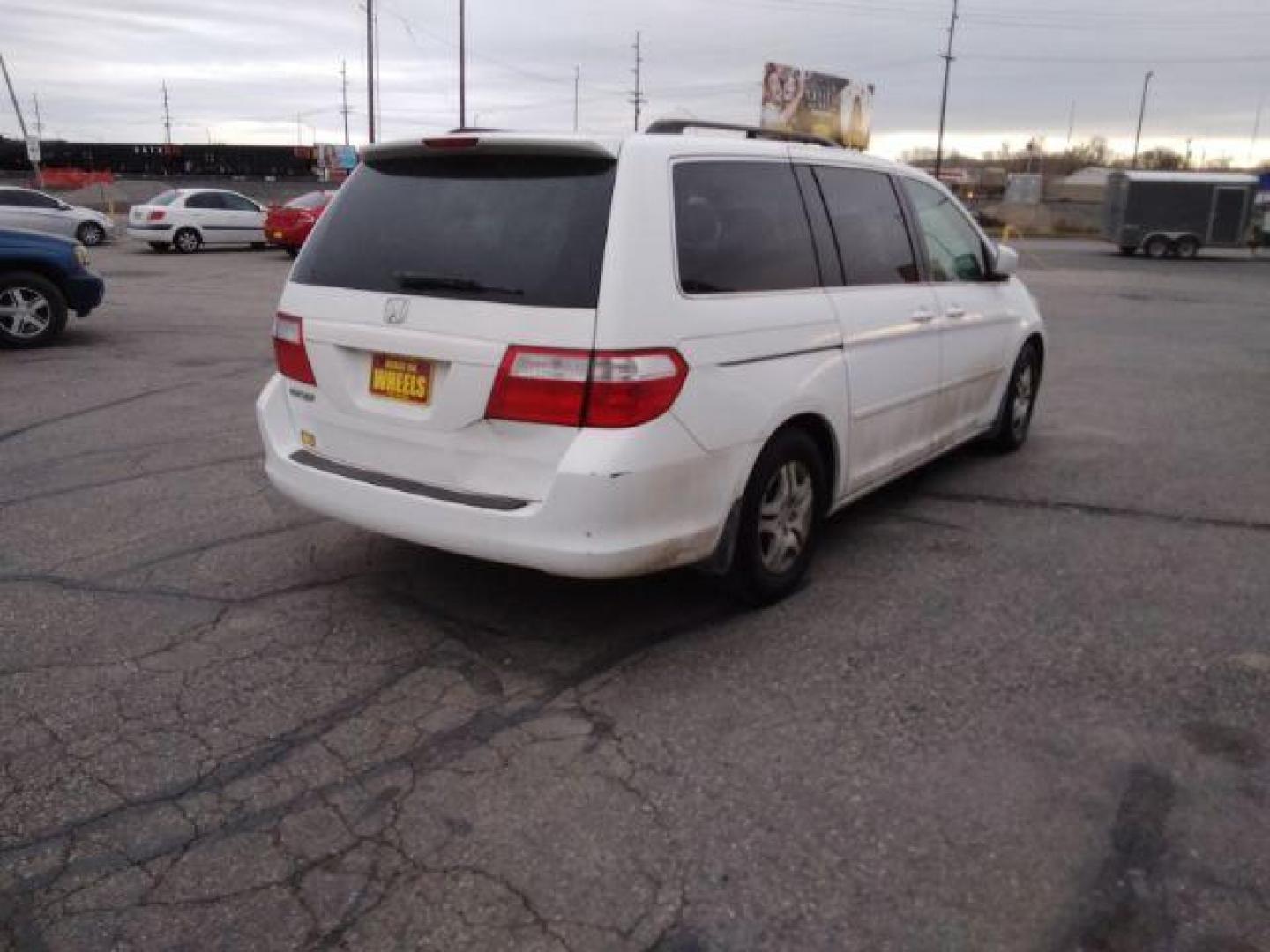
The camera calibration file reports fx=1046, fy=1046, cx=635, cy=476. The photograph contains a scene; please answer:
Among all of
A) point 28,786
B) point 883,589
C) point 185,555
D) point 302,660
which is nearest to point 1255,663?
point 883,589

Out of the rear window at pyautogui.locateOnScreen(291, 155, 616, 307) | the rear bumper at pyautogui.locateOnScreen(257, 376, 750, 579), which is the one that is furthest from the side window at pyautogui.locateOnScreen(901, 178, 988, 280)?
the rear window at pyautogui.locateOnScreen(291, 155, 616, 307)

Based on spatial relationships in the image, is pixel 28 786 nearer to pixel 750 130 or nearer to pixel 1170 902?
pixel 1170 902

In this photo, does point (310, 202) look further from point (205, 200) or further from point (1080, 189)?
point (1080, 189)

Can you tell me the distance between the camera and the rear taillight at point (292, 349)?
13.1ft

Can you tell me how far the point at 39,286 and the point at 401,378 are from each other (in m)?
8.41

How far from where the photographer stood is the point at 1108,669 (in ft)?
12.2

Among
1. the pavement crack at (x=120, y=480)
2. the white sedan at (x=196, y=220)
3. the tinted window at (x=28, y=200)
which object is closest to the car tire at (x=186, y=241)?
the white sedan at (x=196, y=220)

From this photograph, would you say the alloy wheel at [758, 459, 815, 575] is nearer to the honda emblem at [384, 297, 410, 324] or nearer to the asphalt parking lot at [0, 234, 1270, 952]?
the asphalt parking lot at [0, 234, 1270, 952]

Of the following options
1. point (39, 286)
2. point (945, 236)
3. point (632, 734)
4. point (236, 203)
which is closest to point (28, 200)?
point (236, 203)

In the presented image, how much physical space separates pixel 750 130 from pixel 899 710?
8.09 feet

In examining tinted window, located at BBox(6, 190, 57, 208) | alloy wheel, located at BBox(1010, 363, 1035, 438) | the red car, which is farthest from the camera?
the red car

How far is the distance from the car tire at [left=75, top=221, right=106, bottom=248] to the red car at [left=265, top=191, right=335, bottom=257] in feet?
16.2

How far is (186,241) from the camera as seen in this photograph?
80.4 ft

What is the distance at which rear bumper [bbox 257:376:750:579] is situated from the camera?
3.34 m
